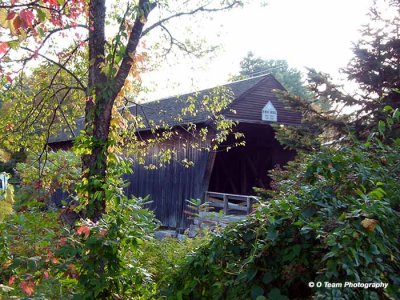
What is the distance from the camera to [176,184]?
16.2m

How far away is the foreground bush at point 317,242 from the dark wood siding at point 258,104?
40.3ft

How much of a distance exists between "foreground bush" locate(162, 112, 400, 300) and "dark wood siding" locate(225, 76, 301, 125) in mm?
12275

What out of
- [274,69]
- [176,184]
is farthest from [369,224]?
[274,69]

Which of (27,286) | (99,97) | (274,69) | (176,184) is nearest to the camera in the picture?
(27,286)

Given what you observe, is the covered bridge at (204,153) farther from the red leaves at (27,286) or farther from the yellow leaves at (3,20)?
the yellow leaves at (3,20)

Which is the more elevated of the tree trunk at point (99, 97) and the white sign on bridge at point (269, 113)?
the white sign on bridge at point (269, 113)

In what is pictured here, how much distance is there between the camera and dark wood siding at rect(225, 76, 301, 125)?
15.7 metres

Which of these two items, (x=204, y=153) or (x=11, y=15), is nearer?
(x=11, y=15)

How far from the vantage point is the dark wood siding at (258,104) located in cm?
1566

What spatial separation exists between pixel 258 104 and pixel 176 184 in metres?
3.89

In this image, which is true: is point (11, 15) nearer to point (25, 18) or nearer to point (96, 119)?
point (25, 18)

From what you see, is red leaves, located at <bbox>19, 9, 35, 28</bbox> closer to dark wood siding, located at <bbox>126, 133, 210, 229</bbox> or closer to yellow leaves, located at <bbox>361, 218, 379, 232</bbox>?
yellow leaves, located at <bbox>361, 218, 379, 232</bbox>

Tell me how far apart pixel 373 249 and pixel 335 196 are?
624 millimetres

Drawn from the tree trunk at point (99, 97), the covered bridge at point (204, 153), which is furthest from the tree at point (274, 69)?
the tree trunk at point (99, 97)
